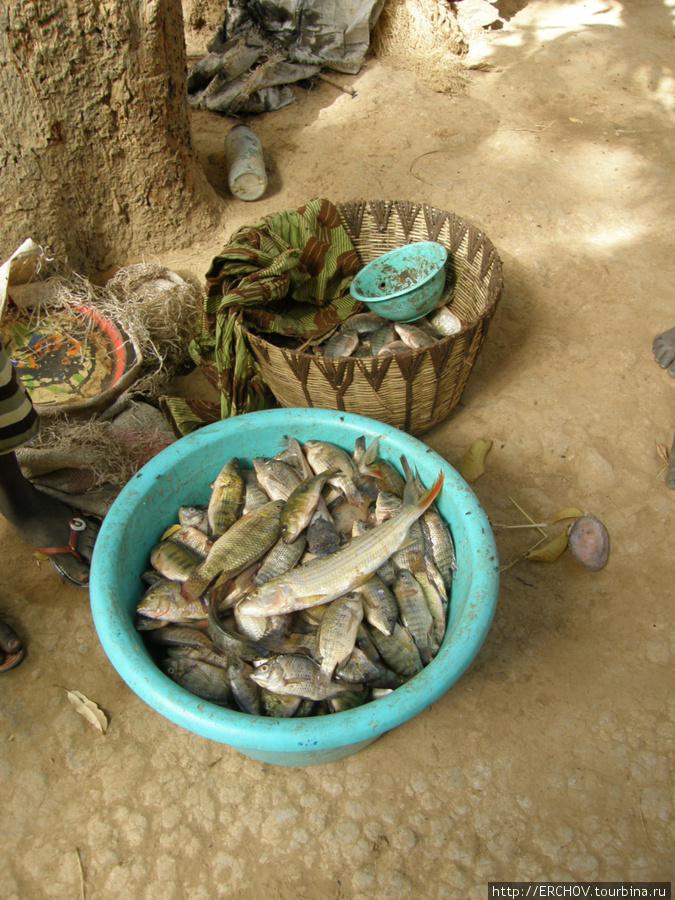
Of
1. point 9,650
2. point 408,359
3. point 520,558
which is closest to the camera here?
point 9,650

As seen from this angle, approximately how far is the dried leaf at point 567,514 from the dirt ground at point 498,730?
58 mm

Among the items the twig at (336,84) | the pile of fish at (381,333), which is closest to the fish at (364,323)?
the pile of fish at (381,333)

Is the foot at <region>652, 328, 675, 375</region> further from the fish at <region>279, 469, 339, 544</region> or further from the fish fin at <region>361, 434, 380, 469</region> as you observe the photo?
the fish at <region>279, 469, 339, 544</region>

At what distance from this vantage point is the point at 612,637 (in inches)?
89.0

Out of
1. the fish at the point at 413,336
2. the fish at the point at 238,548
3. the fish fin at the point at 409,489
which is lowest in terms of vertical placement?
the fish at the point at 238,548

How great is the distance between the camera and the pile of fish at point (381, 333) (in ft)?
9.36

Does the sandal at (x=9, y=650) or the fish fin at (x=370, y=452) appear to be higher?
the fish fin at (x=370, y=452)

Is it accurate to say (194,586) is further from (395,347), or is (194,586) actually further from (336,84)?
(336,84)

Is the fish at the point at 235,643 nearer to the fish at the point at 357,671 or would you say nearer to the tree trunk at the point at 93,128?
the fish at the point at 357,671

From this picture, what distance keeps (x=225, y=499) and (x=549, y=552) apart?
1.37 meters

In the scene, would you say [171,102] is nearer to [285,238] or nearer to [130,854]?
[285,238]

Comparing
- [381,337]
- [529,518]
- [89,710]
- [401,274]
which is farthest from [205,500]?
[401,274]

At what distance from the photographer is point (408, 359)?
2385 millimetres

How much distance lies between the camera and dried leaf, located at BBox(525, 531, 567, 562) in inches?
97.0
